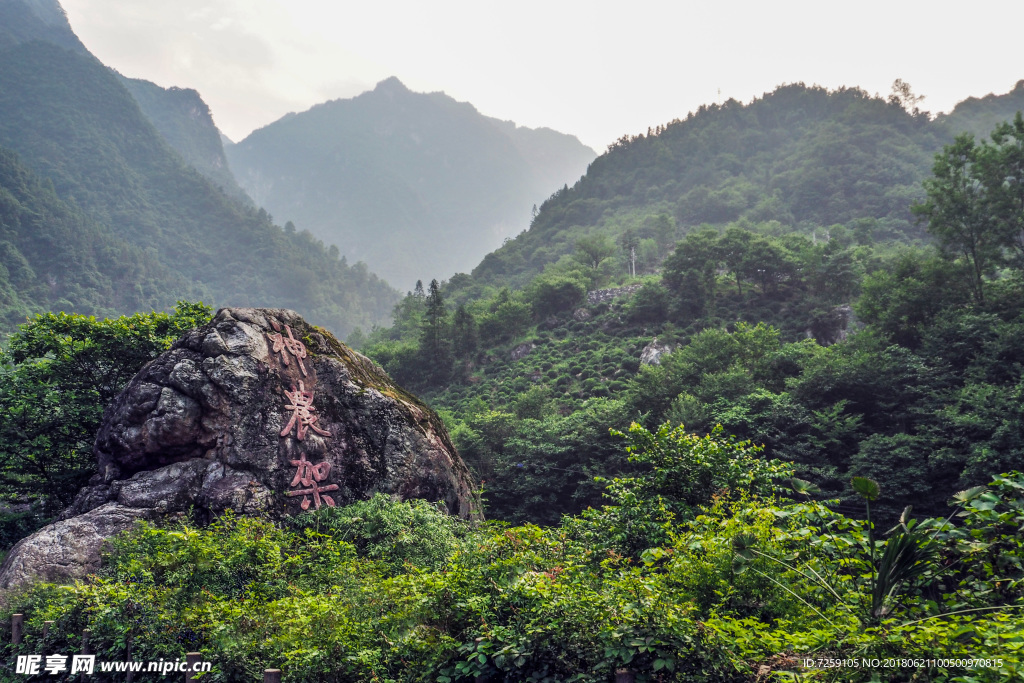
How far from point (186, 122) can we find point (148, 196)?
62122 mm

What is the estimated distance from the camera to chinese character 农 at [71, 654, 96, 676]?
5.39 metres

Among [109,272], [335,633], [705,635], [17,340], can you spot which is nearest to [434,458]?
[335,633]

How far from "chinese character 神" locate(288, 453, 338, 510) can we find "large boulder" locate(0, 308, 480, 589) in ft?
0.06

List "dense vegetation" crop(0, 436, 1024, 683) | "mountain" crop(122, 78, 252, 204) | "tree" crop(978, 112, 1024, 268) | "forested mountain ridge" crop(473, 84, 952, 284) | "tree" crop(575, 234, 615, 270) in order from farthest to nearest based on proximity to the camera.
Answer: "mountain" crop(122, 78, 252, 204) < "forested mountain ridge" crop(473, 84, 952, 284) < "tree" crop(575, 234, 615, 270) < "tree" crop(978, 112, 1024, 268) < "dense vegetation" crop(0, 436, 1024, 683)

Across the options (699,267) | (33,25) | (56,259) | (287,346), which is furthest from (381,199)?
(287,346)

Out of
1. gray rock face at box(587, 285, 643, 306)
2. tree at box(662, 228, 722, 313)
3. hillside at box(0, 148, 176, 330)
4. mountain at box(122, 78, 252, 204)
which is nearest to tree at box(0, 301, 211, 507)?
tree at box(662, 228, 722, 313)

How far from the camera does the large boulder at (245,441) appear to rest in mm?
9180

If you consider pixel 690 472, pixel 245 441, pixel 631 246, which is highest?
pixel 631 246

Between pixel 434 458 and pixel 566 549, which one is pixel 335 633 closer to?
pixel 566 549

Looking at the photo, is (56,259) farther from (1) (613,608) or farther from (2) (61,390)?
(1) (613,608)

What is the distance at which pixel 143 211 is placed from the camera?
263 feet

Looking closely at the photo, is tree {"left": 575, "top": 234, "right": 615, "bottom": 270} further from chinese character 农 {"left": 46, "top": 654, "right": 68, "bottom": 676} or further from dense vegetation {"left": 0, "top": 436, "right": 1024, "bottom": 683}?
chinese character 农 {"left": 46, "top": 654, "right": 68, "bottom": 676}

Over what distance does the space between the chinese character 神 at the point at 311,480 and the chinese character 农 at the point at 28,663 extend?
4152mm

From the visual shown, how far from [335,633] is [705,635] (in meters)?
2.81
